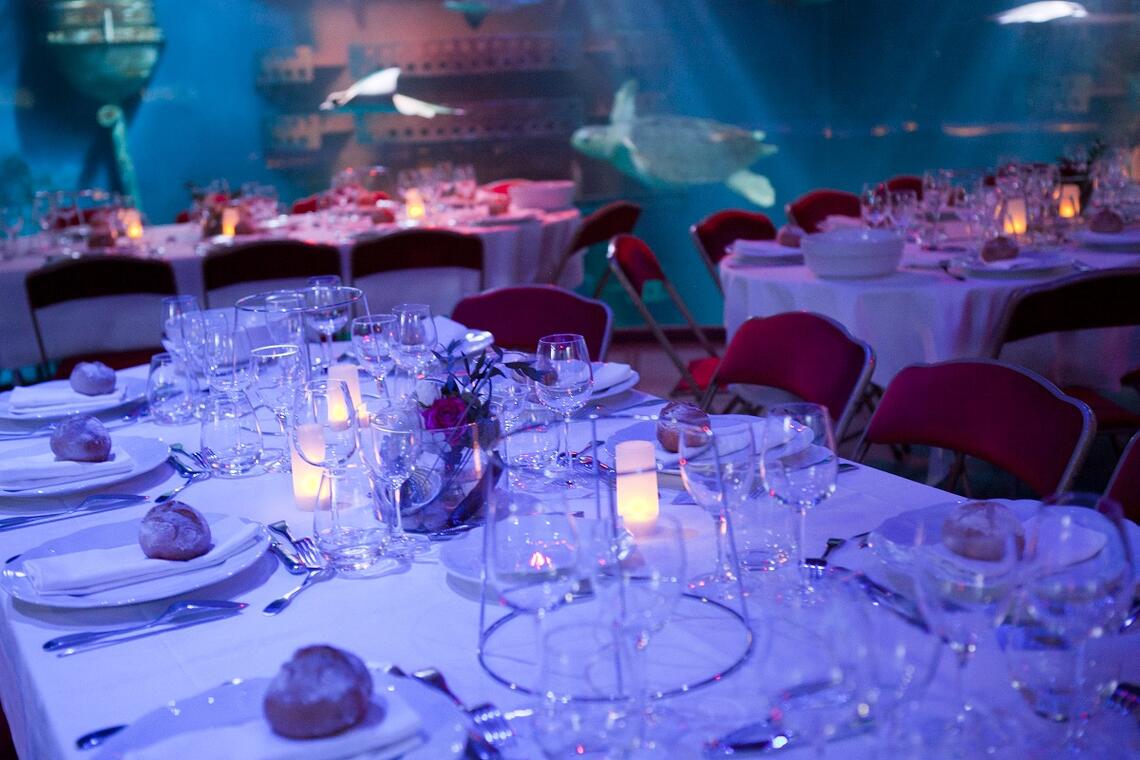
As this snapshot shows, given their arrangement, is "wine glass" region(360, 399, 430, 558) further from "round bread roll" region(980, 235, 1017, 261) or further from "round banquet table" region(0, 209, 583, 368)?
"round banquet table" region(0, 209, 583, 368)

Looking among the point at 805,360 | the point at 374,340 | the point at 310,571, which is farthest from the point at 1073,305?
the point at 310,571

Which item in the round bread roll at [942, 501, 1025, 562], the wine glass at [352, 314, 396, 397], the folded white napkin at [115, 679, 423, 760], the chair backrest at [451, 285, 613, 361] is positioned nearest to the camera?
the folded white napkin at [115, 679, 423, 760]

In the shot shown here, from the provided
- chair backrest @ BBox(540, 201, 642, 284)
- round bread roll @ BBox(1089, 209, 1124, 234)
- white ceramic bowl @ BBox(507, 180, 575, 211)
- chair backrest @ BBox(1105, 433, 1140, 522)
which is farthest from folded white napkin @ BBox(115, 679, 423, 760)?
white ceramic bowl @ BBox(507, 180, 575, 211)

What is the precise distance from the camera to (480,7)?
26.3ft

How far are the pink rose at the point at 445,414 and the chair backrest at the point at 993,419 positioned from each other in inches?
39.1

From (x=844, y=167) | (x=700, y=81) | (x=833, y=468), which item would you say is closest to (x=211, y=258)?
(x=833, y=468)

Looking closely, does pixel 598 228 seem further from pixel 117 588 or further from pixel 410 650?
pixel 410 650

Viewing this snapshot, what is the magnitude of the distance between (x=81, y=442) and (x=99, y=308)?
291 cm

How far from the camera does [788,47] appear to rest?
8203 millimetres

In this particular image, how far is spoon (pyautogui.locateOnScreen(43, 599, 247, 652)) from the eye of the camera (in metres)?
1.40

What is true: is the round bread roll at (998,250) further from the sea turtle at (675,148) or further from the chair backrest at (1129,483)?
the sea turtle at (675,148)

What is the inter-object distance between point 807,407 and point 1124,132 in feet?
24.0

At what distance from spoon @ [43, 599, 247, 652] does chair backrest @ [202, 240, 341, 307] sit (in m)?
3.45

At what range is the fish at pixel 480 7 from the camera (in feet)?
26.2
